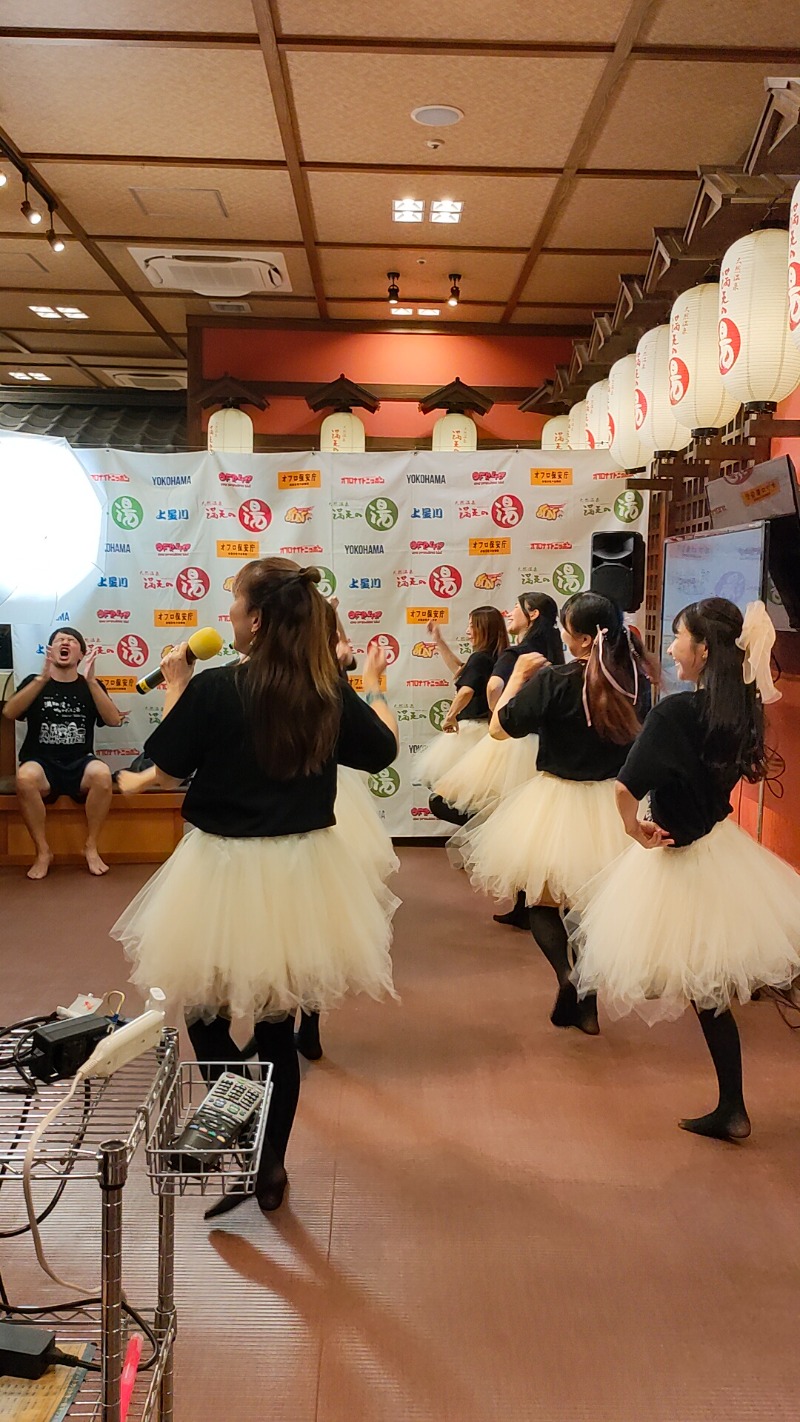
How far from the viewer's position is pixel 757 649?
266cm

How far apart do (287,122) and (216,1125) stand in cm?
431

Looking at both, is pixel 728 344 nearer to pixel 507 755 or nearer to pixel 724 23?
pixel 724 23

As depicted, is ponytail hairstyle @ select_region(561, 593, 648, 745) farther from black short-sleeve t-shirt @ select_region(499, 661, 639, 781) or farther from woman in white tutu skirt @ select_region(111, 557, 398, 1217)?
woman in white tutu skirt @ select_region(111, 557, 398, 1217)

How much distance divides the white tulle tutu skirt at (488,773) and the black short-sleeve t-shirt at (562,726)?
90cm

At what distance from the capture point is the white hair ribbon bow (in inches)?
105

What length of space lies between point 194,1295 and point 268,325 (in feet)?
22.6

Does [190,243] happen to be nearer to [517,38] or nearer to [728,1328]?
[517,38]

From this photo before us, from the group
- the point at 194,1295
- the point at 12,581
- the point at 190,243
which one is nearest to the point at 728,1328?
the point at 194,1295

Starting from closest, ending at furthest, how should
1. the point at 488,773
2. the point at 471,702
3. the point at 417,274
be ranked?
the point at 488,773 < the point at 471,702 < the point at 417,274

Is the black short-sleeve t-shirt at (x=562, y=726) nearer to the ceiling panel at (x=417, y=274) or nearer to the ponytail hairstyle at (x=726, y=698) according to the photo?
the ponytail hairstyle at (x=726, y=698)

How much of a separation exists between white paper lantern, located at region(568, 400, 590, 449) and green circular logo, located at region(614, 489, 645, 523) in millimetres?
671

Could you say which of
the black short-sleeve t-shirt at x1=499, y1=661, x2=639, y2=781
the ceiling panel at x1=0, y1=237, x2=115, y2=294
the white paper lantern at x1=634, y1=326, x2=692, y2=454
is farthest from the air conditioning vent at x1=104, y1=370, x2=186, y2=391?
the black short-sleeve t-shirt at x1=499, y1=661, x2=639, y2=781

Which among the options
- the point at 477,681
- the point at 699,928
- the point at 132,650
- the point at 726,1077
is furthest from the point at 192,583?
the point at 726,1077

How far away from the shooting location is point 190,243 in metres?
5.93
